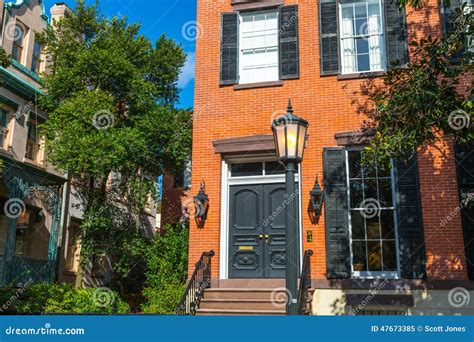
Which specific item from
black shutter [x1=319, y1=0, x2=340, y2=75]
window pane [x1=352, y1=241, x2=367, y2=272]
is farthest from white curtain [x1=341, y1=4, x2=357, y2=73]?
window pane [x1=352, y1=241, x2=367, y2=272]

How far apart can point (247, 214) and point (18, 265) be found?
7.61 m

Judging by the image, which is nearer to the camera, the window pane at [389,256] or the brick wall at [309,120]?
the brick wall at [309,120]

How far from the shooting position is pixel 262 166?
11039 mm

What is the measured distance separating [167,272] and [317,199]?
4.34m

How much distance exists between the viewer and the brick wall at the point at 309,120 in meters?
9.53

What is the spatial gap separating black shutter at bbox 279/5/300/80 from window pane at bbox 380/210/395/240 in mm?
3558

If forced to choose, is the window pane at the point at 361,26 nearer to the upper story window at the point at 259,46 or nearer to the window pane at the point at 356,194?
the upper story window at the point at 259,46

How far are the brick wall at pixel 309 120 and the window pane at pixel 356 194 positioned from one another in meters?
0.73

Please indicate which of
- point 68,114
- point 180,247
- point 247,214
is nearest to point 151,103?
point 68,114

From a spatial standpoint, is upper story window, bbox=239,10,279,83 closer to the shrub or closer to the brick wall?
the brick wall

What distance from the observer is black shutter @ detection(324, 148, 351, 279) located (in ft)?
31.8

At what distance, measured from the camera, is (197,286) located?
9.91 metres

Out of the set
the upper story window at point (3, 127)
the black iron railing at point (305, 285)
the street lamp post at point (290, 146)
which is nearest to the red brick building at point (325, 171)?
the black iron railing at point (305, 285)

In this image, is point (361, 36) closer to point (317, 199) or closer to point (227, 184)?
point (317, 199)
